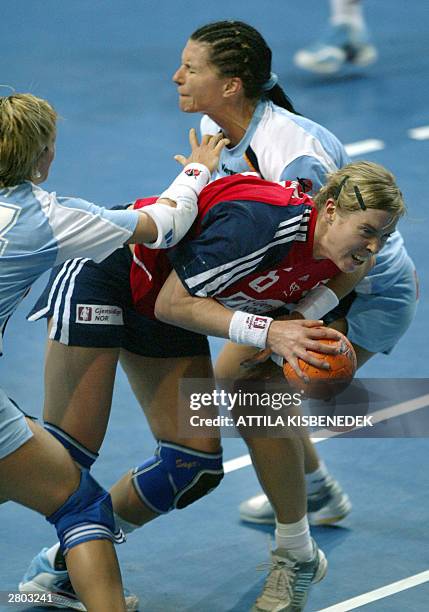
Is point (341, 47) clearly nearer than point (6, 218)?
No

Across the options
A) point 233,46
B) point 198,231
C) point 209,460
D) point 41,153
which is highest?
point 233,46

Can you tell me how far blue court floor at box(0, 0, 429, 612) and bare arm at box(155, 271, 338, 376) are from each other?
1.10m

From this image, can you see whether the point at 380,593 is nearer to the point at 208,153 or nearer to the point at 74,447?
the point at 74,447

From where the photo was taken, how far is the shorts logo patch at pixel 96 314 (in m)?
4.21

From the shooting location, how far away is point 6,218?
3.58 metres

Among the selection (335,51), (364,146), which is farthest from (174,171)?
(335,51)

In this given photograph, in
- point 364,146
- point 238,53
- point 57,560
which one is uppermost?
point 238,53

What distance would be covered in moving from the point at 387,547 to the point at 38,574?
1.34 m

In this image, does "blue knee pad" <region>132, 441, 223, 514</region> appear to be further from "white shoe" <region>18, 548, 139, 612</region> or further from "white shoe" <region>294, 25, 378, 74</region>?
"white shoe" <region>294, 25, 378, 74</region>

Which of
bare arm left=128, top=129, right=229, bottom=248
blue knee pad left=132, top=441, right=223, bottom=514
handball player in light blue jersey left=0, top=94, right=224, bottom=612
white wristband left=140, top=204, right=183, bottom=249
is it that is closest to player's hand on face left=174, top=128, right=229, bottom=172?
bare arm left=128, top=129, right=229, bottom=248

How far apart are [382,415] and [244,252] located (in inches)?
74.9

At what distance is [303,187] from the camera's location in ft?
14.5

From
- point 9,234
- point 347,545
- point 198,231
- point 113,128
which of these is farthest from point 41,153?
point 113,128

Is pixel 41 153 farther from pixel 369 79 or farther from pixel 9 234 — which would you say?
pixel 369 79
